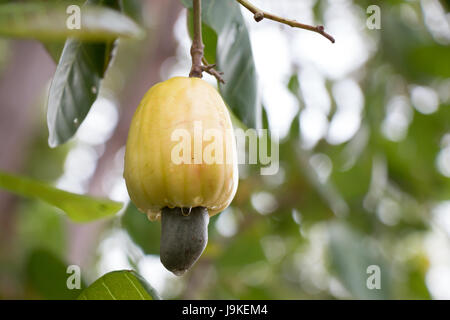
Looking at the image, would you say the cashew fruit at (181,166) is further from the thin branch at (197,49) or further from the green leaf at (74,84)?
the green leaf at (74,84)

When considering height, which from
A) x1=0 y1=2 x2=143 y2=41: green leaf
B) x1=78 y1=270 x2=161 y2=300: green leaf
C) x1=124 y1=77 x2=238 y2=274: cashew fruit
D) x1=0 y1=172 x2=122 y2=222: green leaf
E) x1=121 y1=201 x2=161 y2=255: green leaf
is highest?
x1=121 y1=201 x2=161 y2=255: green leaf

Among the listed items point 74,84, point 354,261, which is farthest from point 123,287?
point 354,261

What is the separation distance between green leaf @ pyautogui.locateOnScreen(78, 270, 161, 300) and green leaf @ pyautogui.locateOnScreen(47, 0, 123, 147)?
18cm

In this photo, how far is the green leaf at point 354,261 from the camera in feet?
4.82

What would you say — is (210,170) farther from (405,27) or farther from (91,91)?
(405,27)

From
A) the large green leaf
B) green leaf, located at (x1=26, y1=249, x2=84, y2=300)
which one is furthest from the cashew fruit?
green leaf, located at (x1=26, y1=249, x2=84, y2=300)

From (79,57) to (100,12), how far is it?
0.58 ft

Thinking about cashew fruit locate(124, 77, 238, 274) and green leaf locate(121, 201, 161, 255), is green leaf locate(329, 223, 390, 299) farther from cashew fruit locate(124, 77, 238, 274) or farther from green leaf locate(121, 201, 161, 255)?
cashew fruit locate(124, 77, 238, 274)

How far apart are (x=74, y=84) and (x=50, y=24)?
0.25 meters

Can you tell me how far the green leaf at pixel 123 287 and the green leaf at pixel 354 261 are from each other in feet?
2.71

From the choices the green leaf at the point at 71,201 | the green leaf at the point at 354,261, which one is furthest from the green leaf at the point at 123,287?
the green leaf at the point at 354,261

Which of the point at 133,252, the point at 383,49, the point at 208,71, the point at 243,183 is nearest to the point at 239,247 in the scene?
the point at 243,183

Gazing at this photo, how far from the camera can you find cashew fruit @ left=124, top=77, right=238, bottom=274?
56 cm

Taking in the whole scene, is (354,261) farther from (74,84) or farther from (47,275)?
(74,84)
